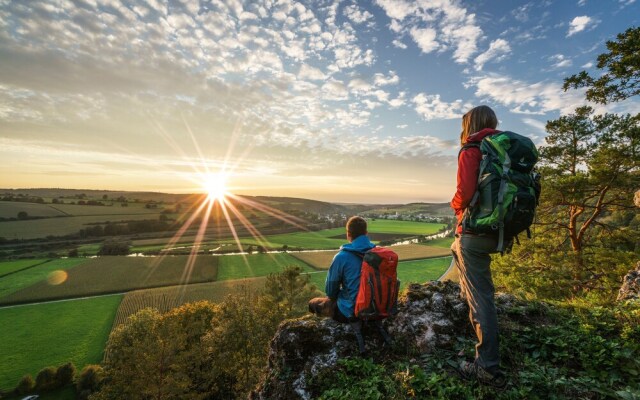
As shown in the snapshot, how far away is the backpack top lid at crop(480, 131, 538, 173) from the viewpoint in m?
3.20

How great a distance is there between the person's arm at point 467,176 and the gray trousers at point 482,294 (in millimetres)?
482

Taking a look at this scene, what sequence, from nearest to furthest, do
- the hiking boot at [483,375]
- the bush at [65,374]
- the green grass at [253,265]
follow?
the hiking boot at [483,375] → the bush at [65,374] → the green grass at [253,265]

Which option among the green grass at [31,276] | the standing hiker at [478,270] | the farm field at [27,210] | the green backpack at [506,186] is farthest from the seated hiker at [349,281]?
the farm field at [27,210]

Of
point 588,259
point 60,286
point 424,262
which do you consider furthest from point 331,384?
point 424,262

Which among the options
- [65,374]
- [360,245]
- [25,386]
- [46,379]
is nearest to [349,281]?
[360,245]

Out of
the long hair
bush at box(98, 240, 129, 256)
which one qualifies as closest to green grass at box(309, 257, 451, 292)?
the long hair

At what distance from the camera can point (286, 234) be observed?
119438 millimetres

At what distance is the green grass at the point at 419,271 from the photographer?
6329 cm

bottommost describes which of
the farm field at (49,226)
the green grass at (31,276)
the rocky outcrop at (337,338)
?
the green grass at (31,276)

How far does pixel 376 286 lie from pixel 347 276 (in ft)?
1.72

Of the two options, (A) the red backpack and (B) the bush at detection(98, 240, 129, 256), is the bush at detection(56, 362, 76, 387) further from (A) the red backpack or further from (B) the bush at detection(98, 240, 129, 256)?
(B) the bush at detection(98, 240, 129, 256)

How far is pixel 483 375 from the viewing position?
3.36m

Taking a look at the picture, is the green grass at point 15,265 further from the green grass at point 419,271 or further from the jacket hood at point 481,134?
the jacket hood at point 481,134

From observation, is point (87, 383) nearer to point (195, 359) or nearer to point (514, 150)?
point (195, 359)
